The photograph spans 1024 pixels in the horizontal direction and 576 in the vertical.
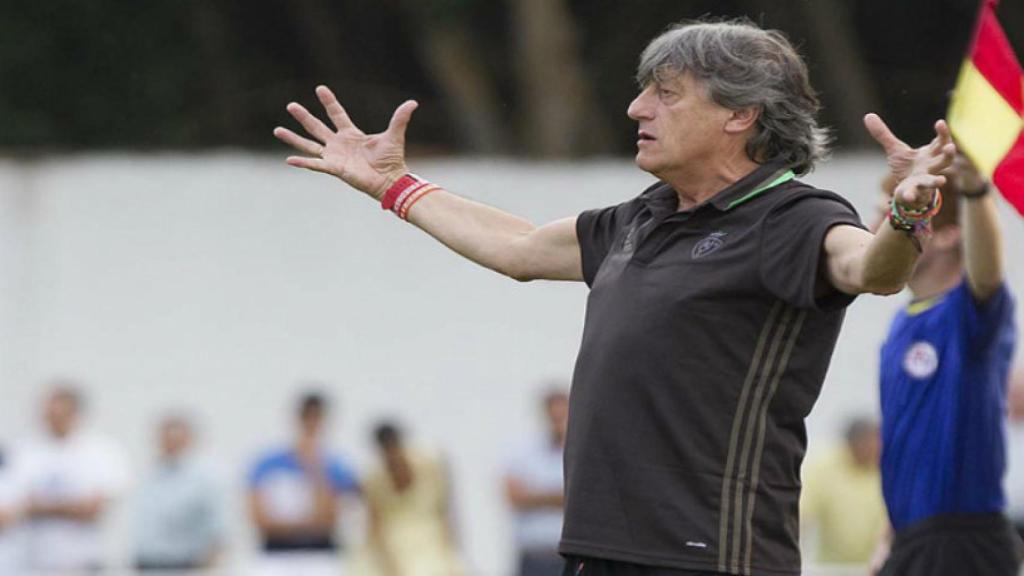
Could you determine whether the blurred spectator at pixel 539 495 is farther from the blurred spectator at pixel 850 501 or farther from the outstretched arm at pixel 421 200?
the outstretched arm at pixel 421 200

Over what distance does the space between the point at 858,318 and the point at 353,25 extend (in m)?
6.47

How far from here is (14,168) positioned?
13555mm

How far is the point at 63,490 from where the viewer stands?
11211 millimetres

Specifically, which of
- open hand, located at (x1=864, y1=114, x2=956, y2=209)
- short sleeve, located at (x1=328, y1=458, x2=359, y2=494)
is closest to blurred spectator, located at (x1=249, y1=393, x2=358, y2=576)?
short sleeve, located at (x1=328, y1=458, x2=359, y2=494)

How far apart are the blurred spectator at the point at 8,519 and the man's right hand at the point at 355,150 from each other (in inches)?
211

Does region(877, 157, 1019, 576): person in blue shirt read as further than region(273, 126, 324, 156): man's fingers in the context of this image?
Yes

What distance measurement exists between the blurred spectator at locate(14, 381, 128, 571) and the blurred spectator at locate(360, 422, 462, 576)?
1.45 meters

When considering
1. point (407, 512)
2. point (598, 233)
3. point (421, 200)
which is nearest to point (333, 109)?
point (421, 200)

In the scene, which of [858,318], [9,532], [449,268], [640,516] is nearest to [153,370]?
[449,268]

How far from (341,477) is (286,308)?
9.01 feet

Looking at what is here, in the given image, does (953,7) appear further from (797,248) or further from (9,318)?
(797,248)

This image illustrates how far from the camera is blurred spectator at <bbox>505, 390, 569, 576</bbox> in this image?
10992mm

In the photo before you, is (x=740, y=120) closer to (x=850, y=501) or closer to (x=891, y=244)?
(x=891, y=244)

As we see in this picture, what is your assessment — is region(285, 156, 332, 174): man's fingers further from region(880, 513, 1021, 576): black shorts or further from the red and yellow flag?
region(880, 513, 1021, 576): black shorts
